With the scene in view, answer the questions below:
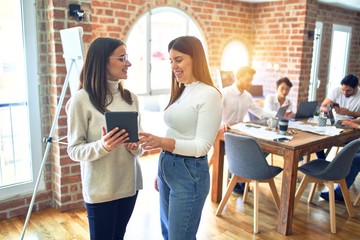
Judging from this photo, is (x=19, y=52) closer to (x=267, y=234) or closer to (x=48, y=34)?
(x=48, y=34)

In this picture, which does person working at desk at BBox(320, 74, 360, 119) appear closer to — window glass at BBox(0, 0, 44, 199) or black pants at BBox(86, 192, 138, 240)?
black pants at BBox(86, 192, 138, 240)

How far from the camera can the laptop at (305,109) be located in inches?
143

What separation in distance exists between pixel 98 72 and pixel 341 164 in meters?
2.14

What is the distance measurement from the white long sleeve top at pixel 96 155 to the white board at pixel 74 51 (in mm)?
635

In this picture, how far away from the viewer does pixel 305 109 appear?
366cm

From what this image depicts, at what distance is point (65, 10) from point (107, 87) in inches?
54.0

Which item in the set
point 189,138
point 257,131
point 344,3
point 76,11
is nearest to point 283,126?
point 257,131

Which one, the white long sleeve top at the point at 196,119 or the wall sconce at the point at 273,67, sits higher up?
the wall sconce at the point at 273,67

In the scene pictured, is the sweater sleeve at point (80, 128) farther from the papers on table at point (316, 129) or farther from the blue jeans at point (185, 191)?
the papers on table at point (316, 129)

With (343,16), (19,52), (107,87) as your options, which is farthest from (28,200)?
(343,16)

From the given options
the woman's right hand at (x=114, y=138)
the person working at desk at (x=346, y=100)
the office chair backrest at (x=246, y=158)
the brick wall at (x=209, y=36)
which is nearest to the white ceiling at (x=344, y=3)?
the brick wall at (x=209, y=36)

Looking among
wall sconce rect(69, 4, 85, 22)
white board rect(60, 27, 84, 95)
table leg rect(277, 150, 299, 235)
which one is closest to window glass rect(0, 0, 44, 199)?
wall sconce rect(69, 4, 85, 22)

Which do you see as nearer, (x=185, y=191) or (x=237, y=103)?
(x=185, y=191)

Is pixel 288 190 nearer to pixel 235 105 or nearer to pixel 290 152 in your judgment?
pixel 290 152
